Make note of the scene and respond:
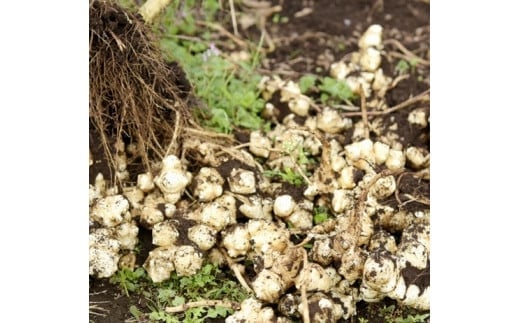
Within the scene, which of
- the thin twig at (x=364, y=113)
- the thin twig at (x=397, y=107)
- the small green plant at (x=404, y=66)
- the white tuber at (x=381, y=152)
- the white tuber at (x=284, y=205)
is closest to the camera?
the white tuber at (x=284, y=205)

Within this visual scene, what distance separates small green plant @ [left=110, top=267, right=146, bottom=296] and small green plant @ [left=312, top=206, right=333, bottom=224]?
0.55m

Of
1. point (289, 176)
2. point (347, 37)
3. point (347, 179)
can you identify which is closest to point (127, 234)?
point (289, 176)

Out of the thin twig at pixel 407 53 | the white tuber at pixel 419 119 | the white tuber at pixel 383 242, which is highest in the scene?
the thin twig at pixel 407 53

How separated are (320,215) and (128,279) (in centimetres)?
61

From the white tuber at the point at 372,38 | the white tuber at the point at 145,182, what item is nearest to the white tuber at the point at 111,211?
the white tuber at the point at 145,182

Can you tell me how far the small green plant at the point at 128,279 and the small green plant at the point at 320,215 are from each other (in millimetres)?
546

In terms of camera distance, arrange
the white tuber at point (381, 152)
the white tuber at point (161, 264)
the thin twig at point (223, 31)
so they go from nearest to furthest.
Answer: the white tuber at point (161, 264) → the white tuber at point (381, 152) → the thin twig at point (223, 31)

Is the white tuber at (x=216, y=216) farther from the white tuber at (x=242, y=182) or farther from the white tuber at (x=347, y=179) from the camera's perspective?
the white tuber at (x=347, y=179)

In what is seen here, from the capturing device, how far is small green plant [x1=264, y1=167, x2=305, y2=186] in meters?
2.77

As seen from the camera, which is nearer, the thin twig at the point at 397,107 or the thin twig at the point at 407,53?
the thin twig at the point at 397,107

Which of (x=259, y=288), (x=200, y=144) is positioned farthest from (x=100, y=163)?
(x=259, y=288)

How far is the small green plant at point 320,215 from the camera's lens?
8.77 feet

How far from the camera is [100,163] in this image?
275 cm

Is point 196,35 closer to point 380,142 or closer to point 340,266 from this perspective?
point 380,142
